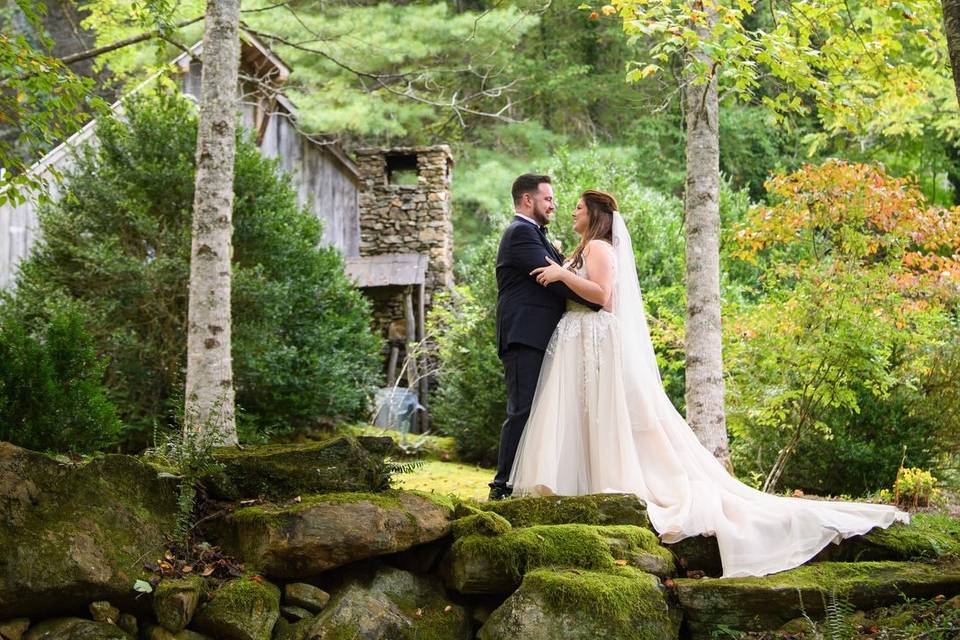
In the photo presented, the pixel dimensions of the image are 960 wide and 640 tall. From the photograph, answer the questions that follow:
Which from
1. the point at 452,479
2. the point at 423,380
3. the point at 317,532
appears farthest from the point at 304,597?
the point at 423,380

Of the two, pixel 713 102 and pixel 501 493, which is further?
pixel 713 102

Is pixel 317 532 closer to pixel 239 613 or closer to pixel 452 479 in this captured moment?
pixel 239 613

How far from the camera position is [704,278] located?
7445 millimetres

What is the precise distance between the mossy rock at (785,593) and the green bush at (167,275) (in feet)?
19.5

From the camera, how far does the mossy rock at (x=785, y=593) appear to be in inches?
178

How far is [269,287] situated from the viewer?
10.9 m

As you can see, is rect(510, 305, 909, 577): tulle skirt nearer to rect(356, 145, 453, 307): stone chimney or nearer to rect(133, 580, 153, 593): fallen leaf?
rect(133, 580, 153, 593): fallen leaf

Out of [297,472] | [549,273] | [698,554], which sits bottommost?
[698,554]

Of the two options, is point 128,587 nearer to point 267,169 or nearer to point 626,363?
point 626,363

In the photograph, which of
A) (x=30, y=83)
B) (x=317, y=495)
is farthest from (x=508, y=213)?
(x=317, y=495)

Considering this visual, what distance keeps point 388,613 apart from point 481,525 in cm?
65

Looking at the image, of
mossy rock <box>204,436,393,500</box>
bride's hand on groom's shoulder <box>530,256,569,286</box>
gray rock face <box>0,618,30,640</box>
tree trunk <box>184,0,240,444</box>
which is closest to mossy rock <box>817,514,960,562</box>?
bride's hand on groom's shoulder <box>530,256,569,286</box>

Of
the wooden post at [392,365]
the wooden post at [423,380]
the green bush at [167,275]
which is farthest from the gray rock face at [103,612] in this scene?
the wooden post at [392,365]

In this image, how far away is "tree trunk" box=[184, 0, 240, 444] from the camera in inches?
270
